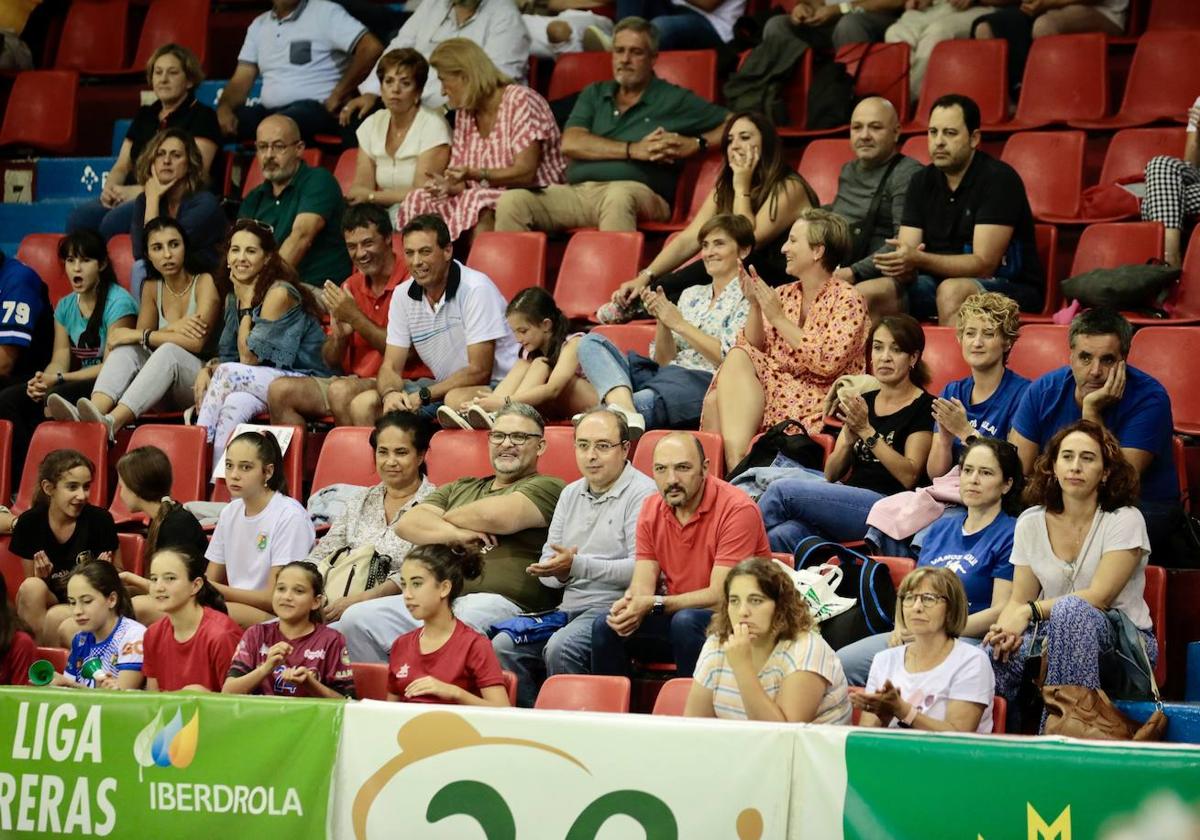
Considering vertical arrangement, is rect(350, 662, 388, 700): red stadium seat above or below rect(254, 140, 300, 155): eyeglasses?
below

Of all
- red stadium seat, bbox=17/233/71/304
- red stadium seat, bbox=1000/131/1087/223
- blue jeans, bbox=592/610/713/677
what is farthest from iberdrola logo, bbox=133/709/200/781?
red stadium seat, bbox=17/233/71/304

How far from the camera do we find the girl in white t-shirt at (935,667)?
4324mm

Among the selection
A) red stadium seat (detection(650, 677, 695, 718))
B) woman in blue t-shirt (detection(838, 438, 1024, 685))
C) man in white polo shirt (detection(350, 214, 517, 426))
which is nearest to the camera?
red stadium seat (detection(650, 677, 695, 718))

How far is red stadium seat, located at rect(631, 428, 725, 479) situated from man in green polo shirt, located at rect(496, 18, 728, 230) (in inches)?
66.8

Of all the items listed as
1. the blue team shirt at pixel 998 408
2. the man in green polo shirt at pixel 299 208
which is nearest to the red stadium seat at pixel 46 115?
the man in green polo shirt at pixel 299 208

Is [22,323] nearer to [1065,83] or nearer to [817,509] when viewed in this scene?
[817,509]

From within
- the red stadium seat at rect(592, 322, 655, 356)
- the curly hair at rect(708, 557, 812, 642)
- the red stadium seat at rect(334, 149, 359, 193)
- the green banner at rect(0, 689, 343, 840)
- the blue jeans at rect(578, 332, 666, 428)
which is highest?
the red stadium seat at rect(334, 149, 359, 193)

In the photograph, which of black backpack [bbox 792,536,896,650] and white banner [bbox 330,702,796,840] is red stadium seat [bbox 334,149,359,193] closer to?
black backpack [bbox 792,536,896,650]

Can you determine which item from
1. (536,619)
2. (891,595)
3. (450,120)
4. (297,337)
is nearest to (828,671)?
(891,595)

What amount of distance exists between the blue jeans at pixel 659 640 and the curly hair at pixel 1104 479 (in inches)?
37.1

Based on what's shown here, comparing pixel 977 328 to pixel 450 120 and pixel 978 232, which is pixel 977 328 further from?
pixel 450 120

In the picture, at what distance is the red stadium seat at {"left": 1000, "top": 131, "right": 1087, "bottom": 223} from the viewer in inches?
272

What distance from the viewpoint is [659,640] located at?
5.12 metres

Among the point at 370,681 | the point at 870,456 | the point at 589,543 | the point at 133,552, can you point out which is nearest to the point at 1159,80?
the point at 870,456
